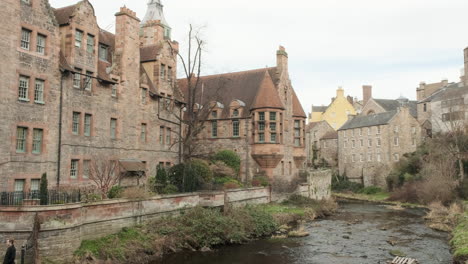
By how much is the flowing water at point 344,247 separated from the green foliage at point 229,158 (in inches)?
356

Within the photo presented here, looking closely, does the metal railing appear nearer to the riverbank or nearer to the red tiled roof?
the riverbank

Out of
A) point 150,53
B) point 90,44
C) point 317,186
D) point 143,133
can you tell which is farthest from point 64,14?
point 317,186

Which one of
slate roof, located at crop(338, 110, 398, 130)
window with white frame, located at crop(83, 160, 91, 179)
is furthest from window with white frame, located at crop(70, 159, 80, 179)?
slate roof, located at crop(338, 110, 398, 130)

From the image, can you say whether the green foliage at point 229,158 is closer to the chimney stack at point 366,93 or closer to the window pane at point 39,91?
the window pane at point 39,91

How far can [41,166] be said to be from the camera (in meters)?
21.4

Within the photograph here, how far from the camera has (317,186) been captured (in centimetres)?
4300

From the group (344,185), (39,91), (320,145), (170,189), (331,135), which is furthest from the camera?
(320,145)

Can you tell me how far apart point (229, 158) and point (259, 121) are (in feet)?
14.5

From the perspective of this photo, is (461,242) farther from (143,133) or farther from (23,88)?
(23,88)

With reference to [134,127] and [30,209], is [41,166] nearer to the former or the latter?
[30,209]

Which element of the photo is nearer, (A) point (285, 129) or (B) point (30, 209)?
(B) point (30, 209)

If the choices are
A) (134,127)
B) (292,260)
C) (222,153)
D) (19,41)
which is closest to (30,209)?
(19,41)

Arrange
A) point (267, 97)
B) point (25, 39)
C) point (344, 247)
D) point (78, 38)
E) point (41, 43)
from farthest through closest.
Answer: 1. point (267, 97)
2. point (78, 38)
3. point (344, 247)
4. point (41, 43)
5. point (25, 39)

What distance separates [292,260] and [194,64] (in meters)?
15.9
